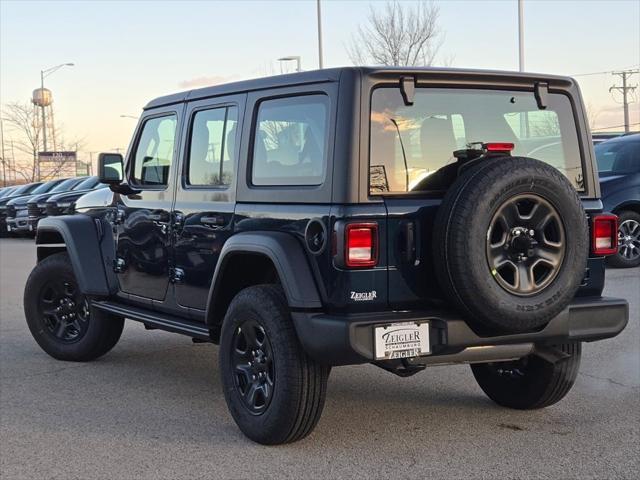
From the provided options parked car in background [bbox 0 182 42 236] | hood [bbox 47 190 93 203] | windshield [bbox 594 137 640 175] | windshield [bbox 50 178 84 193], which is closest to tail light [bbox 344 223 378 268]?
windshield [bbox 594 137 640 175]

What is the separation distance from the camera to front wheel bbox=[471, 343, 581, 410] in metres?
5.28

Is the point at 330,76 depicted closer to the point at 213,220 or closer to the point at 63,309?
the point at 213,220

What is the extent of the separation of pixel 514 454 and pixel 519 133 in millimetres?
1711

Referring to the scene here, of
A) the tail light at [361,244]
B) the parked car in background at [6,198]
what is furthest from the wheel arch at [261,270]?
the parked car in background at [6,198]

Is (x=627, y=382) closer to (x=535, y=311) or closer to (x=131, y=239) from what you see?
(x=535, y=311)

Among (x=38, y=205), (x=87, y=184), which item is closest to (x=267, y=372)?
(x=87, y=184)

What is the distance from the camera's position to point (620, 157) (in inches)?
493

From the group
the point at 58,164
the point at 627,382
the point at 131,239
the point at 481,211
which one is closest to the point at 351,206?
the point at 481,211

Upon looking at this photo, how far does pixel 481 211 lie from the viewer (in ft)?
13.9

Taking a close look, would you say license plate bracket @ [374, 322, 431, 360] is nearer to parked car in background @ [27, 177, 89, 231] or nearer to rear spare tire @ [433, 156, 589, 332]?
rear spare tire @ [433, 156, 589, 332]

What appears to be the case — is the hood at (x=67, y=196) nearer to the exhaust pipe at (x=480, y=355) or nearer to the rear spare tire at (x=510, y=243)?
the exhaust pipe at (x=480, y=355)

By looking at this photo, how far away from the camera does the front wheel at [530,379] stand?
528 centimetres

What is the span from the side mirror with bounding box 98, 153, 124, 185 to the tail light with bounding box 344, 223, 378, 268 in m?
2.73

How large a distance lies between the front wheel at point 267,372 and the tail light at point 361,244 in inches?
21.7
